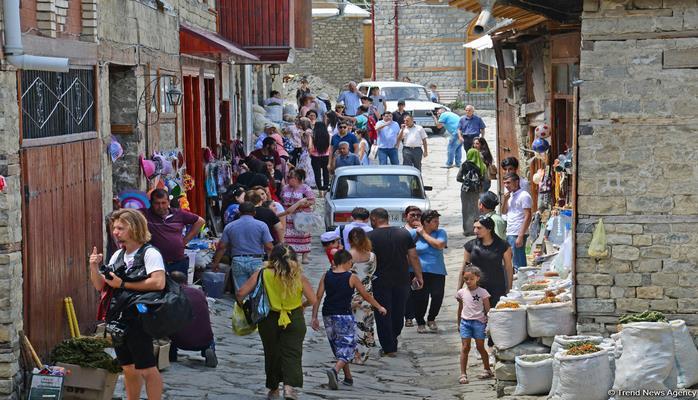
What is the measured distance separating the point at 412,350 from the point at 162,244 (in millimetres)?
2934

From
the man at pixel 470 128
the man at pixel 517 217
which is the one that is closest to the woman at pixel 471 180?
the man at pixel 517 217

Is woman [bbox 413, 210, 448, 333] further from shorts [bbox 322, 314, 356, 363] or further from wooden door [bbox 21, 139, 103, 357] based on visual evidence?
wooden door [bbox 21, 139, 103, 357]

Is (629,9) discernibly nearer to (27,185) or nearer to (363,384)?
(363,384)

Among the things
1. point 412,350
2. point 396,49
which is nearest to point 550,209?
point 412,350

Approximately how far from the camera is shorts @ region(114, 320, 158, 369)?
8.76 meters

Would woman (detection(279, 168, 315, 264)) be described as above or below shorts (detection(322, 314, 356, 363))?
above

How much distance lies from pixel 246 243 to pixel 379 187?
5469 millimetres

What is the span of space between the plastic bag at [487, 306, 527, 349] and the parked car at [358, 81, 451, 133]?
84.2 ft

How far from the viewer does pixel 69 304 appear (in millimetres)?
10711

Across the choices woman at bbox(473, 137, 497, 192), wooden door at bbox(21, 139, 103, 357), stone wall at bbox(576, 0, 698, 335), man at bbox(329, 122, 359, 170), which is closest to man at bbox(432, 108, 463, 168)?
man at bbox(329, 122, 359, 170)

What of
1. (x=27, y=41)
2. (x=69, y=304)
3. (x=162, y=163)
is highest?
(x=27, y=41)

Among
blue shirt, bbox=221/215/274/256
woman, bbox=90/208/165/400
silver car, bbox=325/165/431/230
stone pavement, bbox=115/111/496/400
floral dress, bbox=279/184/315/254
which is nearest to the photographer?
woman, bbox=90/208/165/400

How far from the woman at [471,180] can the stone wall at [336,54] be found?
108 feet

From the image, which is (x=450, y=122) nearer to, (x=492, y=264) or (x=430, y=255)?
(x=430, y=255)
